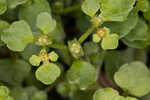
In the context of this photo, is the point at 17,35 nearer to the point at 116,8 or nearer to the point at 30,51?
the point at 30,51

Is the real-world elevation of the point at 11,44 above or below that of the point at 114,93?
above

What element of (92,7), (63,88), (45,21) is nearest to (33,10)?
(45,21)

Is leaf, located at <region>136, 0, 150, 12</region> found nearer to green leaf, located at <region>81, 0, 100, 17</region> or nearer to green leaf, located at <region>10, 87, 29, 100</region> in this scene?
green leaf, located at <region>81, 0, 100, 17</region>

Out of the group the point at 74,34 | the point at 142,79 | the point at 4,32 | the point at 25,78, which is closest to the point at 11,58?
the point at 25,78

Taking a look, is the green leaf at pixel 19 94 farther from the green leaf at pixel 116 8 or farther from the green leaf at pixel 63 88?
the green leaf at pixel 116 8

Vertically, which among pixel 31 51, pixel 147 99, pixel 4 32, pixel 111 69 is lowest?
pixel 147 99

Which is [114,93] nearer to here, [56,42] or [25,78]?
[56,42]

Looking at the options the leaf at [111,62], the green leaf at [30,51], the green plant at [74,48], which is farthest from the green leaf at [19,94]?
the leaf at [111,62]
